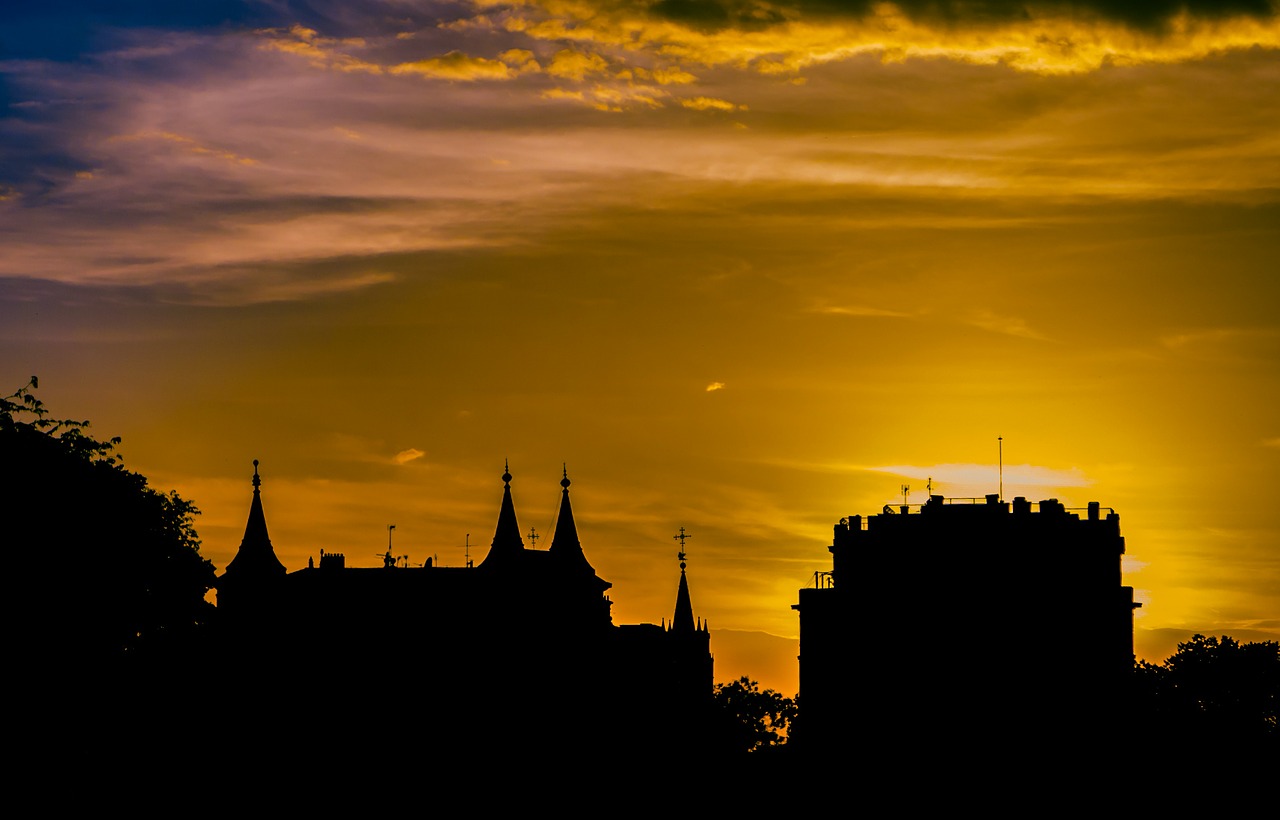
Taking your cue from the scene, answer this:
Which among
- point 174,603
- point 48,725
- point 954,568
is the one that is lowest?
point 48,725

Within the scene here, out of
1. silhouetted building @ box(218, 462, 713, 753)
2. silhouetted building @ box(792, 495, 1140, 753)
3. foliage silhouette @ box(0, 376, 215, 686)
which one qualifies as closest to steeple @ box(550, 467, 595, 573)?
silhouetted building @ box(218, 462, 713, 753)

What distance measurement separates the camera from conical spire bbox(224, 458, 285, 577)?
137m

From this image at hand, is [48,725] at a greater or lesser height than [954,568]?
lesser

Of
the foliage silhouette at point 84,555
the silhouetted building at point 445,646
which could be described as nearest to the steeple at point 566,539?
the silhouetted building at point 445,646

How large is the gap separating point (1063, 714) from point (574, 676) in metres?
38.2

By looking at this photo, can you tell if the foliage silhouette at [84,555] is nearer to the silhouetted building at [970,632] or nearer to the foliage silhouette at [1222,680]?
the silhouetted building at [970,632]

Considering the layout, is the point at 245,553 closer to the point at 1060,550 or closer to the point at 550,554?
the point at 550,554

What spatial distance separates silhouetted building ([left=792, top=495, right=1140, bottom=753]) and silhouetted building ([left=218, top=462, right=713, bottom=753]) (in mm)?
19999

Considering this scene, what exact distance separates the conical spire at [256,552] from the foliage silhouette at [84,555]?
4353cm

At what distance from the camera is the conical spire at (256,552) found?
450ft

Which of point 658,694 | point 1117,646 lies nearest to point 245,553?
point 658,694

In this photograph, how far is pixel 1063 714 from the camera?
364 feet

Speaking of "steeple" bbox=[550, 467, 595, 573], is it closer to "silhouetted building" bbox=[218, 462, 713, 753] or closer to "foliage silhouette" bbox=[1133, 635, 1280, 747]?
"silhouetted building" bbox=[218, 462, 713, 753]

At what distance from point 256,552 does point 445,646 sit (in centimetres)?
1372
